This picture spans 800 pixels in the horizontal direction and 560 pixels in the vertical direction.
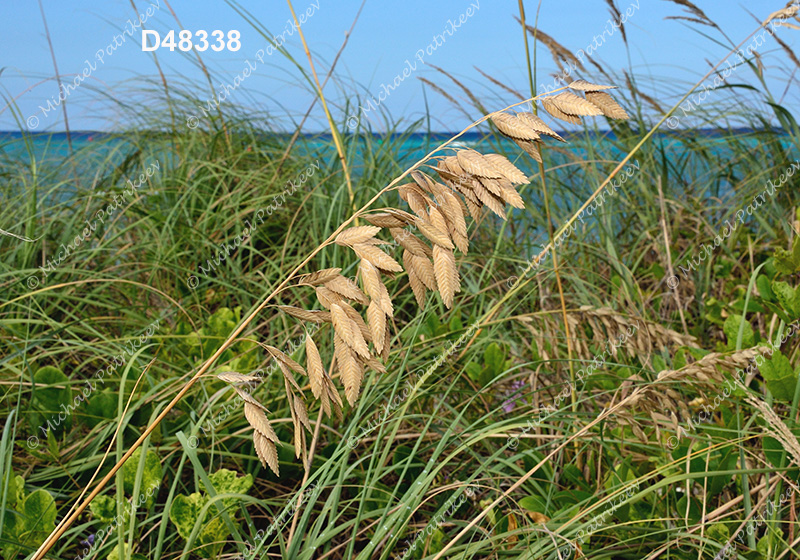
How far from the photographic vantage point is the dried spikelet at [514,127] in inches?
30.8

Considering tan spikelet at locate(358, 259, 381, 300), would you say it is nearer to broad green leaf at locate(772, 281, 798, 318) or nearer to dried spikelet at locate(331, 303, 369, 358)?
dried spikelet at locate(331, 303, 369, 358)

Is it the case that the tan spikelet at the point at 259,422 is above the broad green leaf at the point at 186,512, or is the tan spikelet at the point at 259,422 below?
above

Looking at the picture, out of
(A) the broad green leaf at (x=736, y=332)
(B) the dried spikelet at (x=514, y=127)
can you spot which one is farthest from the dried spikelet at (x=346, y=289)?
(A) the broad green leaf at (x=736, y=332)

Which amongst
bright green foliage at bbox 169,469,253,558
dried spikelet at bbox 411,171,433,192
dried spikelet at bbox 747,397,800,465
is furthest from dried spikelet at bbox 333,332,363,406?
dried spikelet at bbox 747,397,800,465

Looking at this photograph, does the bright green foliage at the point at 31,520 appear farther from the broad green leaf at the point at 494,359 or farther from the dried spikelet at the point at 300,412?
the broad green leaf at the point at 494,359

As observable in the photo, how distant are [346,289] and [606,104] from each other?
413mm

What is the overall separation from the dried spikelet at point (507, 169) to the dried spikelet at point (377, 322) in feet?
0.73

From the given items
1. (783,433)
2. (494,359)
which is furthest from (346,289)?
(494,359)

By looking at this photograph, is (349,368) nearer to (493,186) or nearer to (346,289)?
(346,289)

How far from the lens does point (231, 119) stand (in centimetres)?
359

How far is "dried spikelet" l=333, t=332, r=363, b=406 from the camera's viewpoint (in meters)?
0.75

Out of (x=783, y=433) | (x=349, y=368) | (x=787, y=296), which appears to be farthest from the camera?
(x=787, y=296)

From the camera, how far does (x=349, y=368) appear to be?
76cm

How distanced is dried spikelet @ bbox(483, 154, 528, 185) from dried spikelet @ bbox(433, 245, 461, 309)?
0.12 meters
